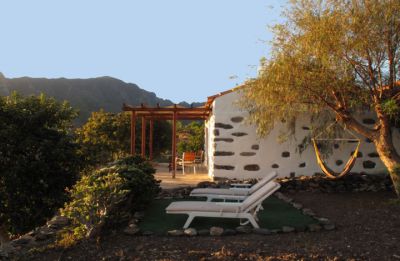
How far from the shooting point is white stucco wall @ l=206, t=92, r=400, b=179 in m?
10.1

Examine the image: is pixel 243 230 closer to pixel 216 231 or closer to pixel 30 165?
pixel 216 231

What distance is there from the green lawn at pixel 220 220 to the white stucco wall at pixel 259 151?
3.43 meters

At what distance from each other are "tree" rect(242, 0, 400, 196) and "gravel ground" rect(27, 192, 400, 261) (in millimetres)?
2342

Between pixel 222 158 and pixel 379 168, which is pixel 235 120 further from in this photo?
pixel 379 168

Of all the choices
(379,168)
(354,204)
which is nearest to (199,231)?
(354,204)

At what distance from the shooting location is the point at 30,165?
6.95 meters

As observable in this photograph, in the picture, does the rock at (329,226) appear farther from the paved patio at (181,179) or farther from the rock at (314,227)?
the paved patio at (181,179)

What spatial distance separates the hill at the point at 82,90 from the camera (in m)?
43.0

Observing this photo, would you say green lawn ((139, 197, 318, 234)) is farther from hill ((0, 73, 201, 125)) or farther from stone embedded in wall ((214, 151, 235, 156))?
hill ((0, 73, 201, 125))

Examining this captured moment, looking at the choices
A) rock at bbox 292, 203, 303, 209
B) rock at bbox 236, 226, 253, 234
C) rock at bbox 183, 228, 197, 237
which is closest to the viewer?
rock at bbox 183, 228, 197, 237

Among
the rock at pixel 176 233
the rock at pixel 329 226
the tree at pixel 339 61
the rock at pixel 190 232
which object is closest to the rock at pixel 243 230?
the rock at pixel 190 232

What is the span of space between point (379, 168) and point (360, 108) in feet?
6.33

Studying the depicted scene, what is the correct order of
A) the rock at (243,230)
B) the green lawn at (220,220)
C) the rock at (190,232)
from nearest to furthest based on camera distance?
the rock at (190,232) → the rock at (243,230) → the green lawn at (220,220)

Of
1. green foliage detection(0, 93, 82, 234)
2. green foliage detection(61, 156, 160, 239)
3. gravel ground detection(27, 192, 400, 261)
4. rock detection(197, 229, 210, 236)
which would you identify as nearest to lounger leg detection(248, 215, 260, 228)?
gravel ground detection(27, 192, 400, 261)
